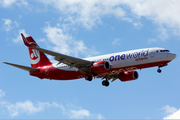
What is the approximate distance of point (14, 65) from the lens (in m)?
43.2

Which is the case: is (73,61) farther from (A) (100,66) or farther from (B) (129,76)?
(B) (129,76)

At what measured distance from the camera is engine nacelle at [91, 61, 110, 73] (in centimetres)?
4091

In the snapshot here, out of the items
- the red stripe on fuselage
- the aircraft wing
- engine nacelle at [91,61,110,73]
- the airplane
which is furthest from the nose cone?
the aircraft wing

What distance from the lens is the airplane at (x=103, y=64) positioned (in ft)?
132

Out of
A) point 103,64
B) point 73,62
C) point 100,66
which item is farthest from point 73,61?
point 103,64

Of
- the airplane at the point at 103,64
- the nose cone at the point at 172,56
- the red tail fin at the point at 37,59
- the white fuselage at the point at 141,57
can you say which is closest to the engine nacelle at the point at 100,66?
the airplane at the point at 103,64

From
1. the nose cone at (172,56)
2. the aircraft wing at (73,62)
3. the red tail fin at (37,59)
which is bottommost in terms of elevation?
the nose cone at (172,56)

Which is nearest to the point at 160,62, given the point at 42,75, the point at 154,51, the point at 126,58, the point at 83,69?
the point at 154,51

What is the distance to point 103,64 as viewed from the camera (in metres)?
41.0

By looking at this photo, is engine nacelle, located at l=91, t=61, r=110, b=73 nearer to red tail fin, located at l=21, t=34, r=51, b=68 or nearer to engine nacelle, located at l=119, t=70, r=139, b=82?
engine nacelle, located at l=119, t=70, r=139, b=82

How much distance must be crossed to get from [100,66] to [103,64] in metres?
0.54

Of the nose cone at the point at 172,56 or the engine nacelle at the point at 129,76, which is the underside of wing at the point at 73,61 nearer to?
the engine nacelle at the point at 129,76

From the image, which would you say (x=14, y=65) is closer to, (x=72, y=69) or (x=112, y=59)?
(x=72, y=69)

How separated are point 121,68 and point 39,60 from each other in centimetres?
1635
